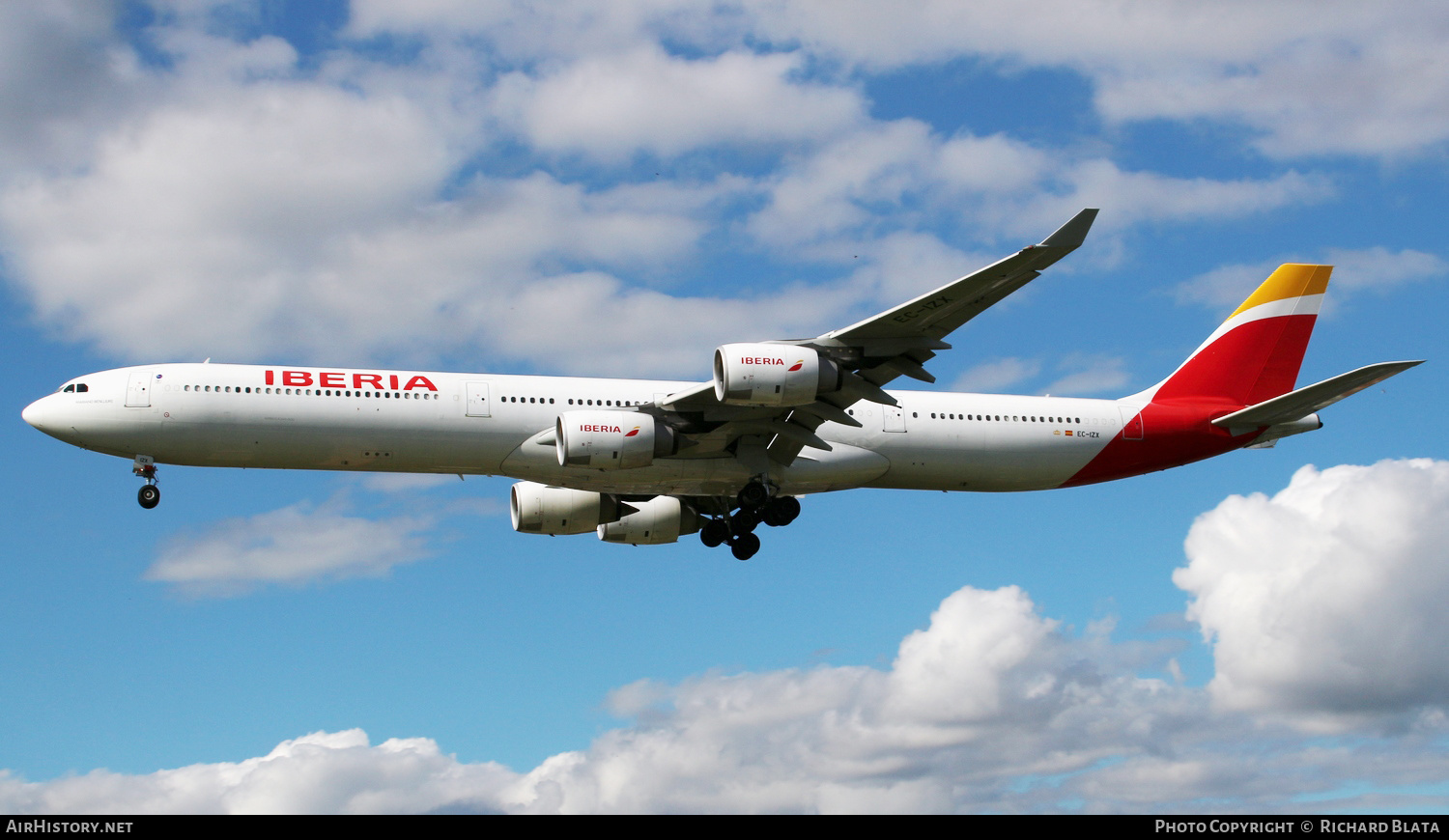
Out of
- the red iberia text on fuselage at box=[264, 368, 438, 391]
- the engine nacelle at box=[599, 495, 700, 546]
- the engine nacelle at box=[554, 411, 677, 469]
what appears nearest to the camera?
the engine nacelle at box=[554, 411, 677, 469]

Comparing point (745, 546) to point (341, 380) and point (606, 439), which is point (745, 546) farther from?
point (341, 380)

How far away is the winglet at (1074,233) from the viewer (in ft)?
83.5

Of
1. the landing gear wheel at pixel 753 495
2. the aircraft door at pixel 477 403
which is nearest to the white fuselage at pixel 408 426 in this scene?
the aircraft door at pixel 477 403

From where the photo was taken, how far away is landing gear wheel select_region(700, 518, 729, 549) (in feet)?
123

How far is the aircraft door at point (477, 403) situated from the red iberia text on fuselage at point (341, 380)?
866 mm

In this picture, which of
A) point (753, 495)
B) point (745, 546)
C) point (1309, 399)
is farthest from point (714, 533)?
point (1309, 399)

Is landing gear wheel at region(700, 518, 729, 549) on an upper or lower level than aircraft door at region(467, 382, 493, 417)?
lower

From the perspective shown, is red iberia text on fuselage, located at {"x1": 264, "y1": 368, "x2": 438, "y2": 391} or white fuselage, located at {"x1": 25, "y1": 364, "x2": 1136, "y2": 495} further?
red iberia text on fuselage, located at {"x1": 264, "y1": 368, "x2": 438, "y2": 391}

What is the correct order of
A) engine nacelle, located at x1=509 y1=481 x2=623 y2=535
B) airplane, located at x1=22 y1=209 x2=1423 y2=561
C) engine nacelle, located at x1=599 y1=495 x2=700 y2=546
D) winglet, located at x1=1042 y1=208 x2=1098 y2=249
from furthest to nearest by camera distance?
1. engine nacelle, located at x1=599 y1=495 x2=700 y2=546
2. engine nacelle, located at x1=509 y1=481 x2=623 y2=535
3. airplane, located at x1=22 y1=209 x2=1423 y2=561
4. winglet, located at x1=1042 y1=208 x2=1098 y2=249

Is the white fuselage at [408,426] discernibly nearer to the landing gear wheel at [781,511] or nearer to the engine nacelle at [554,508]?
the landing gear wheel at [781,511]

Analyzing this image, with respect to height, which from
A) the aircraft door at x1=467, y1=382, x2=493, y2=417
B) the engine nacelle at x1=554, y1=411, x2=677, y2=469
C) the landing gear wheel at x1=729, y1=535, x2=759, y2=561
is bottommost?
the landing gear wheel at x1=729, y1=535, x2=759, y2=561

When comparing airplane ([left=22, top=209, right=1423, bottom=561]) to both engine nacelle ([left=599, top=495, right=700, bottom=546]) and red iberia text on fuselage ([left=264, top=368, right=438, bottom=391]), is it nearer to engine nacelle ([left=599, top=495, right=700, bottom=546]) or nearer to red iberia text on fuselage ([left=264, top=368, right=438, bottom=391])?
red iberia text on fuselage ([left=264, top=368, right=438, bottom=391])

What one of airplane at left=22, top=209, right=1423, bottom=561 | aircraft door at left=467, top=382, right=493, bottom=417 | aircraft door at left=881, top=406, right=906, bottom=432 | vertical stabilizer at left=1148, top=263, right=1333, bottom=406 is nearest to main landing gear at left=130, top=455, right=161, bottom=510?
airplane at left=22, top=209, right=1423, bottom=561

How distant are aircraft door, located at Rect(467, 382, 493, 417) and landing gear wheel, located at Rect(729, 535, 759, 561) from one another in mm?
8515
